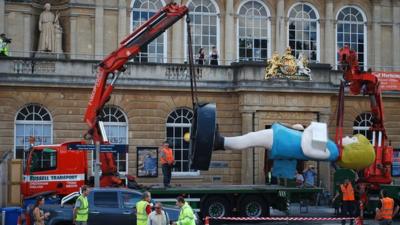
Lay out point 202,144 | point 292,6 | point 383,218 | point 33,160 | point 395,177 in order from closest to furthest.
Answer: point 202,144, point 383,218, point 33,160, point 395,177, point 292,6

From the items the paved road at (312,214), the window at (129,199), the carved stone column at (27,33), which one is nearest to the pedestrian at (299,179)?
the paved road at (312,214)

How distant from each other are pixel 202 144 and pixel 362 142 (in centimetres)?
554

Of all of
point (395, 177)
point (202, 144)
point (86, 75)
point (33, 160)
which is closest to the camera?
point (202, 144)

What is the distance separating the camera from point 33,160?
29.6 metres

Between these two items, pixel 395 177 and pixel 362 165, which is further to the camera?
pixel 395 177

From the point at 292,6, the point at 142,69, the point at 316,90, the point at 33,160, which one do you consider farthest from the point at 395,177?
the point at 33,160

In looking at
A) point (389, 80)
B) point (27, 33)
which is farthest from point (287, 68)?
point (27, 33)

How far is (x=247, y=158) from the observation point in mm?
37250

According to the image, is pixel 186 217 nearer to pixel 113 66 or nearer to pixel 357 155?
pixel 357 155

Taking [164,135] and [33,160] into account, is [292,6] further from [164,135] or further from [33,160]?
[33,160]

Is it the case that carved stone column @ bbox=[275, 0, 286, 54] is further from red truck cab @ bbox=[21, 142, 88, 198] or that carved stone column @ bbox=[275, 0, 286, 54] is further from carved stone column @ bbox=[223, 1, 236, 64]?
red truck cab @ bbox=[21, 142, 88, 198]

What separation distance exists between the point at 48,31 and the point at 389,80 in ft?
53.1

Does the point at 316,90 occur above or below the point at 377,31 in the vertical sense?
below

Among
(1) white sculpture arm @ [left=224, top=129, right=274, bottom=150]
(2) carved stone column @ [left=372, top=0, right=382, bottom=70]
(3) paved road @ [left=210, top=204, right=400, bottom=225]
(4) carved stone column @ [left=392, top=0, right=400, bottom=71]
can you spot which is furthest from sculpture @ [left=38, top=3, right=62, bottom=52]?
(1) white sculpture arm @ [left=224, top=129, right=274, bottom=150]
